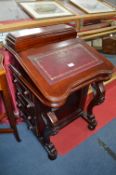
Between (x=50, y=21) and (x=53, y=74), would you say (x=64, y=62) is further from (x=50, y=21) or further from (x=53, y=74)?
(x=50, y=21)

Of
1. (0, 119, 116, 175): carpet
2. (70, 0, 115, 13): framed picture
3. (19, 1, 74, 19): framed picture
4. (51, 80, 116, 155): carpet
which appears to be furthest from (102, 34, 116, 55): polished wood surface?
(0, 119, 116, 175): carpet

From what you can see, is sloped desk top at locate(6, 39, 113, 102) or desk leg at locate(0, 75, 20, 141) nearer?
sloped desk top at locate(6, 39, 113, 102)

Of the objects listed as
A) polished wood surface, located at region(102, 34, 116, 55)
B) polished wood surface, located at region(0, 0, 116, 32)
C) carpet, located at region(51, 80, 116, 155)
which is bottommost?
carpet, located at region(51, 80, 116, 155)

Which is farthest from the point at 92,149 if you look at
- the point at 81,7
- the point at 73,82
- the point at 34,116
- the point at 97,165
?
the point at 81,7

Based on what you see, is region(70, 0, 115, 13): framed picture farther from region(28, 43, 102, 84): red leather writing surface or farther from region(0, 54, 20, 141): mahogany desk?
region(0, 54, 20, 141): mahogany desk

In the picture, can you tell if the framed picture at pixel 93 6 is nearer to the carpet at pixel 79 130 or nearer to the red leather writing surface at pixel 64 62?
the red leather writing surface at pixel 64 62

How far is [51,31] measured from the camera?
4.38 ft

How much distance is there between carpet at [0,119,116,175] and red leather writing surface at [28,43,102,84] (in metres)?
0.87

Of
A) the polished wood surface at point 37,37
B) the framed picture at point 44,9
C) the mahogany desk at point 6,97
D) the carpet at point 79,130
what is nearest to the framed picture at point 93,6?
the framed picture at point 44,9

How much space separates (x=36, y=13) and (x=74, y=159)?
1.47m

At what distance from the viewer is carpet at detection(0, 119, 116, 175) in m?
1.51

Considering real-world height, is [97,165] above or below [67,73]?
below

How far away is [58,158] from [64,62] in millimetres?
919

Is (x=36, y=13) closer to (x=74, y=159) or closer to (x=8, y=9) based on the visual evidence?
(x=8, y=9)
